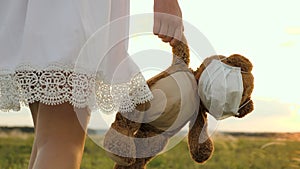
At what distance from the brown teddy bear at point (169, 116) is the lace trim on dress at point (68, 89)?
57mm

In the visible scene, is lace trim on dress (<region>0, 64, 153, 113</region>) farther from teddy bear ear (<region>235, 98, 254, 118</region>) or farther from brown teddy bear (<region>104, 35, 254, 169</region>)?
teddy bear ear (<region>235, 98, 254, 118</region>)

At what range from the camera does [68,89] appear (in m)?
1.28

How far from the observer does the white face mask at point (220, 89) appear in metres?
1.43

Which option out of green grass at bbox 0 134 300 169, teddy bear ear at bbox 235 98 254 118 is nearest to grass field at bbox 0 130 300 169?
green grass at bbox 0 134 300 169

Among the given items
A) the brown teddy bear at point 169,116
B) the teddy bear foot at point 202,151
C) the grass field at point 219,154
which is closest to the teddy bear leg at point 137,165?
the brown teddy bear at point 169,116

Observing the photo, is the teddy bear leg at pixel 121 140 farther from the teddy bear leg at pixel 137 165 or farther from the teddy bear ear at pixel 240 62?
the teddy bear ear at pixel 240 62

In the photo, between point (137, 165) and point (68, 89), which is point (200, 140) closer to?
point (137, 165)

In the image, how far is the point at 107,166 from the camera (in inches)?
140

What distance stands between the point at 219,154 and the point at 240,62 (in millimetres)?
2493

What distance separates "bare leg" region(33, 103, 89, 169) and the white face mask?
10.9 inches

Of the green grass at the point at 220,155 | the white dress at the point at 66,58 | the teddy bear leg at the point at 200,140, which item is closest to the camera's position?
the white dress at the point at 66,58

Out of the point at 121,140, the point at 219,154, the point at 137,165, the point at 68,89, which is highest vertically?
the point at 68,89

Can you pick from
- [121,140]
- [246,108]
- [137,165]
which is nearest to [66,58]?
[121,140]

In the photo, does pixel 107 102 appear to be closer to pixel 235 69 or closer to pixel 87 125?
pixel 87 125
